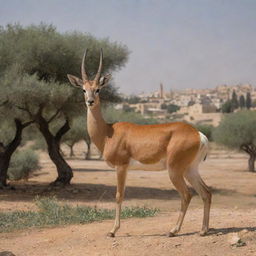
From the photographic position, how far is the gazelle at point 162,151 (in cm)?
837

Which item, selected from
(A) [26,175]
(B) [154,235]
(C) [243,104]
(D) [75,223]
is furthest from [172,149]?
(C) [243,104]

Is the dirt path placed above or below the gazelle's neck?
below

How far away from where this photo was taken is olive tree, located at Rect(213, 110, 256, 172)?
39938 mm

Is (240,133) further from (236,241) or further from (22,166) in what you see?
(236,241)

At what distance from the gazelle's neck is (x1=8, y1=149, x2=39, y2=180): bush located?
64.7 feet

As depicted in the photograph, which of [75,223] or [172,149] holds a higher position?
[172,149]

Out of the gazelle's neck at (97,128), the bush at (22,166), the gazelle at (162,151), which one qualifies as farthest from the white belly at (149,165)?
the bush at (22,166)

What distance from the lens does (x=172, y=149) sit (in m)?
8.39

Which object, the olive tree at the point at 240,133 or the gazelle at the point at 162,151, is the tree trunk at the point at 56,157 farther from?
the olive tree at the point at 240,133

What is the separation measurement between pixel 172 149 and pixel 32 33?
1513 cm

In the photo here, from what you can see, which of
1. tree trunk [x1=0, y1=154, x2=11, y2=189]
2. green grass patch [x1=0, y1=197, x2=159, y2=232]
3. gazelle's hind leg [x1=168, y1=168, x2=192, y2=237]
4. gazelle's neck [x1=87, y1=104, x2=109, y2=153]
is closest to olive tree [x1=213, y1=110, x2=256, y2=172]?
tree trunk [x1=0, y1=154, x2=11, y2=189]

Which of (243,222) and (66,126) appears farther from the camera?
(66,126)

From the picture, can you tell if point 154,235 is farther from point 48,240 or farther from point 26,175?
point 26,175

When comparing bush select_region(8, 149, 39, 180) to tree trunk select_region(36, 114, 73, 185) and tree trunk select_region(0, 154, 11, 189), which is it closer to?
tree trunk select_region(36, 114, 73, 185)
